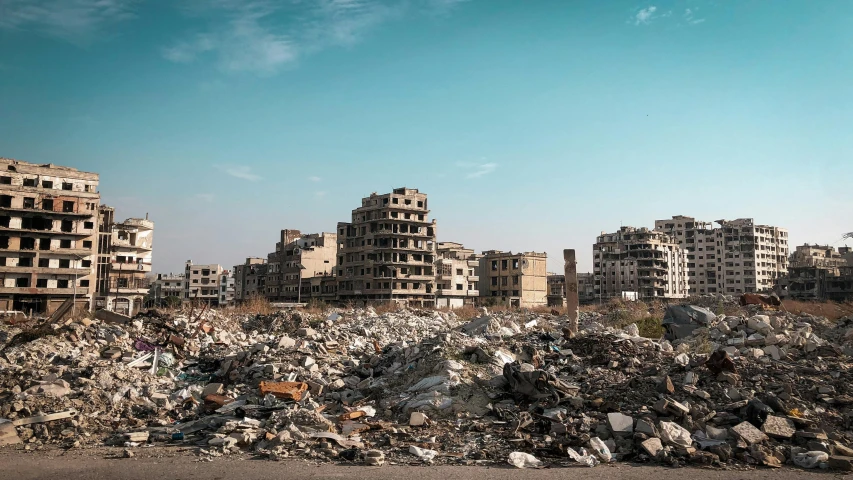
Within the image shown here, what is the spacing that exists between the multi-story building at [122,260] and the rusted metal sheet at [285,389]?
44546 millimetres

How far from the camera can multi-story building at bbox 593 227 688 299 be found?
286 ft

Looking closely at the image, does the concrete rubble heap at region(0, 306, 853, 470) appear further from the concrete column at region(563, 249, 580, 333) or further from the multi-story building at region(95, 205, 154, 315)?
the multi-story building at region(95, 205, 154, 315)

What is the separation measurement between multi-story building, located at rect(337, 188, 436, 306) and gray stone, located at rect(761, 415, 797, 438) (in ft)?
175

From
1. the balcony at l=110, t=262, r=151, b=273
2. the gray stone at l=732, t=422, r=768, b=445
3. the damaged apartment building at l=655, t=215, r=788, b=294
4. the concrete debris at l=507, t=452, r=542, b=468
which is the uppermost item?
the damaged apartment building at l=655, t=215, r=788, b=294

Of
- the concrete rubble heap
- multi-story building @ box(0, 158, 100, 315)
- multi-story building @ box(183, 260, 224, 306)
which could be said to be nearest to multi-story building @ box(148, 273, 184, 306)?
multi-story building @ box(183, 260, 224, 306)

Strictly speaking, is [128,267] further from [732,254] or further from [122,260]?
[732,254]

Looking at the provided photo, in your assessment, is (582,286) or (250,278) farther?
(582,286)

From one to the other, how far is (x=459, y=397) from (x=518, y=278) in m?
61.8

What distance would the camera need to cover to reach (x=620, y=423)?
8.58 meters

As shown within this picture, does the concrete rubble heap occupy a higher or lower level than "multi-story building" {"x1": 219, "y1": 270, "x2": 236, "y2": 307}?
lower

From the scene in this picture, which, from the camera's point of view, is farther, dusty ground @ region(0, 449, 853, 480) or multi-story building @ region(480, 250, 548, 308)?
multi-story building @ region(480, 250, 548, 308)

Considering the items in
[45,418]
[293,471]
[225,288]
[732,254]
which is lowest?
[293,471]

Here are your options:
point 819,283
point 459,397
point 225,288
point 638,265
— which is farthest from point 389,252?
point 819,283

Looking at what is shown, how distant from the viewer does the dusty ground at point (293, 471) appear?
281 inches
